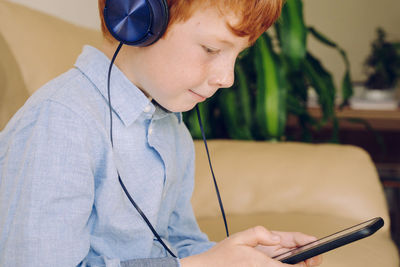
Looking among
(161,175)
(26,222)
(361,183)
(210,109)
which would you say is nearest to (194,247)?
(161,175)

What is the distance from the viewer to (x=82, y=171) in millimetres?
543

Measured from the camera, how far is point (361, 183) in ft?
3.58

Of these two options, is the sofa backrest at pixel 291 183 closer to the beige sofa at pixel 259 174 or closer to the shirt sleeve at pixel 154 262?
the beige sofa at pixel 259 174

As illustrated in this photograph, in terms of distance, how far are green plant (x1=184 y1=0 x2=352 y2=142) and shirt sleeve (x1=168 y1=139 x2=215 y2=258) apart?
0.67 metres

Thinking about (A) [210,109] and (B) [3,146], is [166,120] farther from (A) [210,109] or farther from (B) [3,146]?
A: (A) [210,109]

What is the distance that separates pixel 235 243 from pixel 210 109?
113 cm

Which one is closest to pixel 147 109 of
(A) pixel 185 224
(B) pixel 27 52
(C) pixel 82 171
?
(C) pixel 82 171

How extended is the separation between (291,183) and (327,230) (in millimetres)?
193

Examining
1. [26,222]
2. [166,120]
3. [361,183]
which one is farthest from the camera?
[361,183]

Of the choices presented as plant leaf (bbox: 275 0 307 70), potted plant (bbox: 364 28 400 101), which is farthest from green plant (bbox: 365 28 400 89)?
plant leaf (bbox: 275 0 307 70)

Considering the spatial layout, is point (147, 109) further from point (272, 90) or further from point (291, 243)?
point (272, 90)

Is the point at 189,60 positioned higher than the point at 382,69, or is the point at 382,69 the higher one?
the point at 189,60

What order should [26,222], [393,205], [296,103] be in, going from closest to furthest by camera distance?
[26,222] → [296,103] → [393,205]

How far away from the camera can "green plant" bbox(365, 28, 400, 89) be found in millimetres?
2406
